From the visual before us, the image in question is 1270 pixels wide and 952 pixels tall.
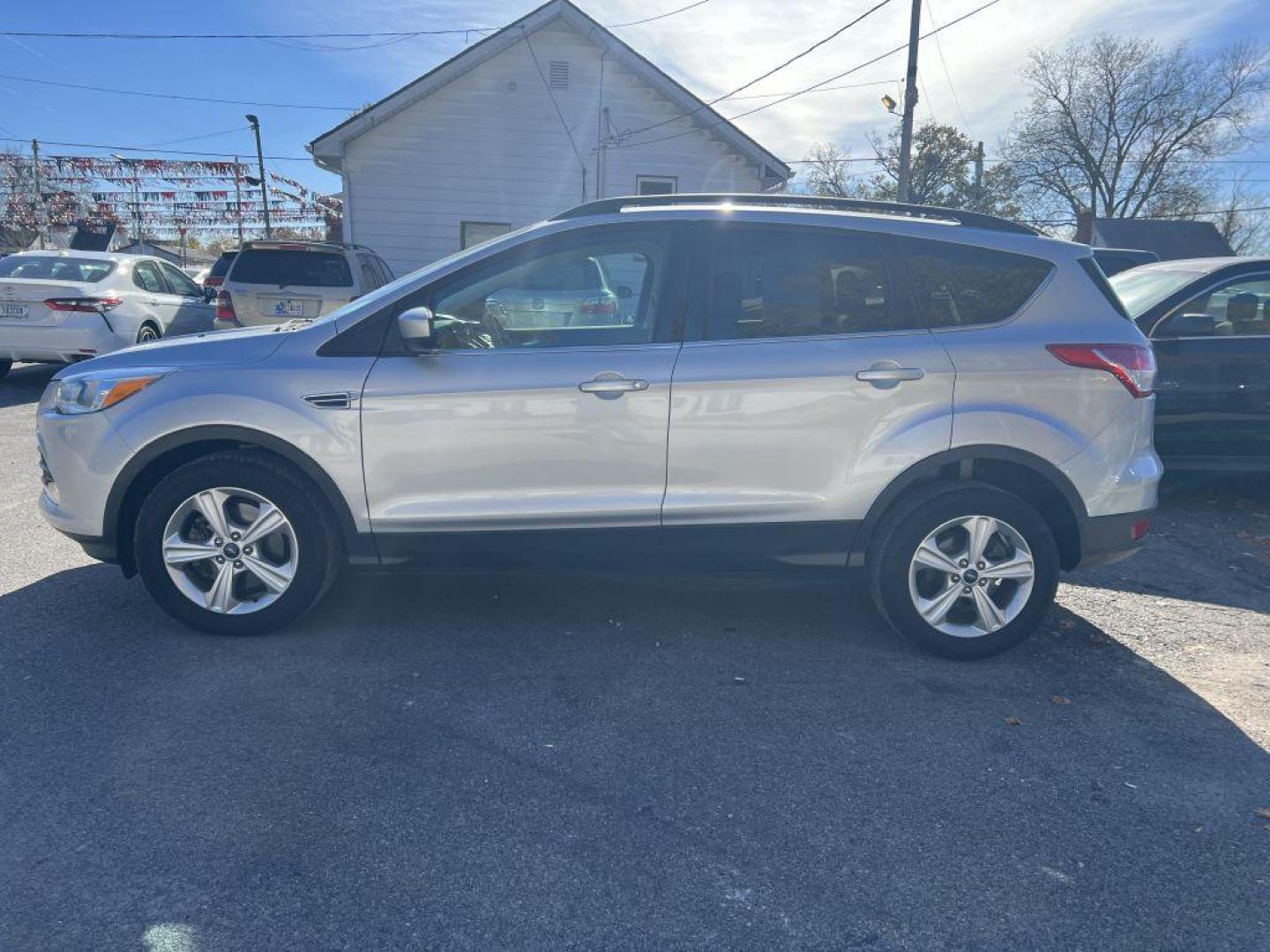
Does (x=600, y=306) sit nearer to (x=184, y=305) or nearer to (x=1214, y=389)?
(x=1214, y=389)

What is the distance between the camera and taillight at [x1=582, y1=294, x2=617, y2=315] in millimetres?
3965

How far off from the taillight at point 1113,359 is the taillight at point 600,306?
1863mm

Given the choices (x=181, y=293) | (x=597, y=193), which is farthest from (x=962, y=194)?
(x=181, y=293)

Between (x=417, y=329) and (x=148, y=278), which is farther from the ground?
(x=148, y=278)

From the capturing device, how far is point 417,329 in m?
3.65

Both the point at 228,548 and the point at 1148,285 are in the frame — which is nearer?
the point at 228,548

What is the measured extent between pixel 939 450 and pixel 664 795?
1.93 m

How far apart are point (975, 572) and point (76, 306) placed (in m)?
10.0

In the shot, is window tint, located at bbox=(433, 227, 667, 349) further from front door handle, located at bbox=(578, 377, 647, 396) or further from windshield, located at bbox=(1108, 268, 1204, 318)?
windshield, located at bbox=(1108, 268, 1204, 318)

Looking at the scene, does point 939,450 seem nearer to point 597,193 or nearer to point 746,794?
point 746,794

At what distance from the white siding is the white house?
2 centimetres

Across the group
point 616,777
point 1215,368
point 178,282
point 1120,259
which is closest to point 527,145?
point 178,282

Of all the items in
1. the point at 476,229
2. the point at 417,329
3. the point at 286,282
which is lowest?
the point at 417,329

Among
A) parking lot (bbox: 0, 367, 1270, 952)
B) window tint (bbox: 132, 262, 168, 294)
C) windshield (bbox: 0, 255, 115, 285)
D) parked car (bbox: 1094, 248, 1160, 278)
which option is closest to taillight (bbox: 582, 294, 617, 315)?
parking lot (bbox: 0, 367, 1270, 952)
